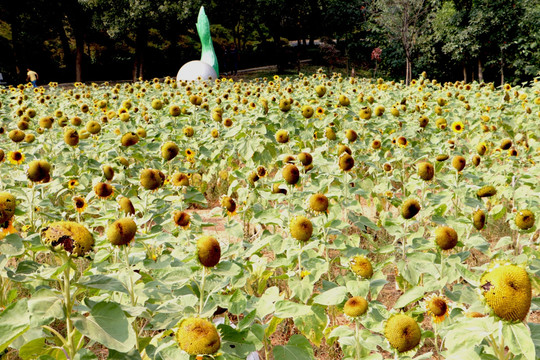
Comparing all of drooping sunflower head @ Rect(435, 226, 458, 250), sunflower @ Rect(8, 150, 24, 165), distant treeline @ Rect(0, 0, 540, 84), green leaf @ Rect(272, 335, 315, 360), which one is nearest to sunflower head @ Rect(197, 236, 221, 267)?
green leaf @ Rect(272, 335, 315, 360)

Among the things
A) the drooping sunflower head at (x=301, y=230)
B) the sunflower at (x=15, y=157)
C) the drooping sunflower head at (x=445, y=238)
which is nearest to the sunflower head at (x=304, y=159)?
the drooping sunflower head at (x=301, y=230)

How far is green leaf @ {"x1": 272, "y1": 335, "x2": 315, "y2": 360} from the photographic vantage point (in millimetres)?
1599

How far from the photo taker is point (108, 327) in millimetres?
1211

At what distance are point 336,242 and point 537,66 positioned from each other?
22.9 m

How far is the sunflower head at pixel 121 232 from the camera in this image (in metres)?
1.62

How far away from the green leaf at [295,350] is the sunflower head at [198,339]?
40cm

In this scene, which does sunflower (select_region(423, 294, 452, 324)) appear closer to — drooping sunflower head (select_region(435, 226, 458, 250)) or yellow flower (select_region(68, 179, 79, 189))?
drooping sunflower head (select_region(435, 226, 458, 250))

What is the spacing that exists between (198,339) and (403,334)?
2.17 feet

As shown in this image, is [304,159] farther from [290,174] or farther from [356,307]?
[356,307]

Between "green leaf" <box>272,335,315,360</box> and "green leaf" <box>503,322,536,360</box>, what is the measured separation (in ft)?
2.22

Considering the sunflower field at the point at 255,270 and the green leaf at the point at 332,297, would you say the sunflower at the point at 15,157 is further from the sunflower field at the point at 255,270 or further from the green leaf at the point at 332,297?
the green leaf at the point at 332,297

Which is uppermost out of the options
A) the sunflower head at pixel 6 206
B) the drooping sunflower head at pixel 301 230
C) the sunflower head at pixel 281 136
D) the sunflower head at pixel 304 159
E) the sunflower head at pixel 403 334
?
the sunflower head at pixel 281 136

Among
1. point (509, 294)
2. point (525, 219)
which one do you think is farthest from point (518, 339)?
point (525, 219)

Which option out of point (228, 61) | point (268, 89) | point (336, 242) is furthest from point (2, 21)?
point (336, 242)
